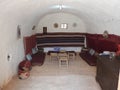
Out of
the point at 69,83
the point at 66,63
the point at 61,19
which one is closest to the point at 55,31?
the point at 61,19

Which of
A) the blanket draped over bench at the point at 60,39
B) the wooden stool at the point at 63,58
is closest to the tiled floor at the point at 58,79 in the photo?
the wooden stool at the point at 63,58

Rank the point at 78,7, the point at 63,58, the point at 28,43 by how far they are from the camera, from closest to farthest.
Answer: the point at 78,7 < the point at 63,58 < the point at 28,43

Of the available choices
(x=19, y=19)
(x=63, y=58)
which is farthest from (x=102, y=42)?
(x=19, y=19)

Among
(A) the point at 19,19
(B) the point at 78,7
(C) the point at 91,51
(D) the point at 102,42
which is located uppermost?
(B) the point at 78,7

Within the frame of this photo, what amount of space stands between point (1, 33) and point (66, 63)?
4.22 metres

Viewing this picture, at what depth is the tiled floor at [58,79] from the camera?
20.1 feet

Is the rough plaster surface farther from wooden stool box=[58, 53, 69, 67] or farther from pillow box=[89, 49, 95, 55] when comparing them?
pillow box=[89, 49, 95, 55]

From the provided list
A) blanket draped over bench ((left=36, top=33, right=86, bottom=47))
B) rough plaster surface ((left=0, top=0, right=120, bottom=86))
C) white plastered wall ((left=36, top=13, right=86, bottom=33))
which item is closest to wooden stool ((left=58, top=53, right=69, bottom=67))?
rough plaster surface ((left=0, top=0, right=120, bottom=86))

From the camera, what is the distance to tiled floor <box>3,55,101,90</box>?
20.1 ft

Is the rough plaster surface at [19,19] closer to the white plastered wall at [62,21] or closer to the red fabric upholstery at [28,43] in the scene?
the red fabric upholstery at [28,43]

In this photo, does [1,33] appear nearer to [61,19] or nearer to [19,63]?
[19,63]

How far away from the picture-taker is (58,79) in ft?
22.5

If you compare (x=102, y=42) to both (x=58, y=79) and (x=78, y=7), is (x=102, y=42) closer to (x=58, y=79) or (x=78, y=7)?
(x=78, y=7)

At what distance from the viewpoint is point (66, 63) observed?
8.91 m
